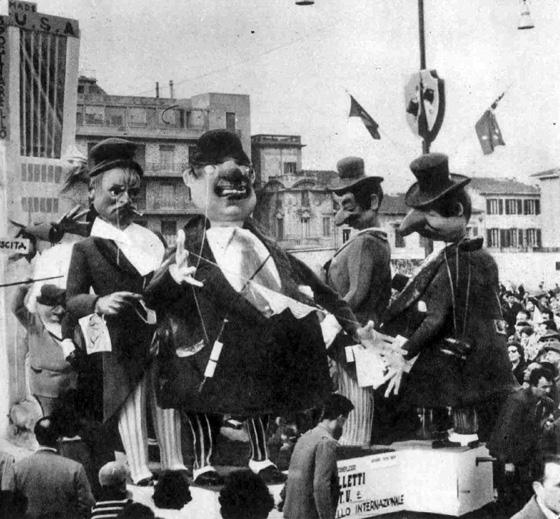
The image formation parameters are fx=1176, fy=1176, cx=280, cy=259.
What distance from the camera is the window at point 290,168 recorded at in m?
6.14

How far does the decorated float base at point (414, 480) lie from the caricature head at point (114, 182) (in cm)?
167

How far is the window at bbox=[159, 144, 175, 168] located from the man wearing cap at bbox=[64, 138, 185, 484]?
0.13 metres

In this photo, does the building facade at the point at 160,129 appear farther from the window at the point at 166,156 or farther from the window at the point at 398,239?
the window at the point at 398,239

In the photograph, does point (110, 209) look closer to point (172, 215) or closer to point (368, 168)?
point (172, 215)

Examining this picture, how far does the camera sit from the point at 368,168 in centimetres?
624

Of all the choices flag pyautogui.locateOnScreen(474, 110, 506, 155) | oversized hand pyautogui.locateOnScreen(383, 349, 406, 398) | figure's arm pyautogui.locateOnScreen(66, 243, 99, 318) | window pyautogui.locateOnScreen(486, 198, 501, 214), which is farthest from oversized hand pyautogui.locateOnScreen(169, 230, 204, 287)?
flag pyautogui.locateOnScreen(474, 110, 506, 155)

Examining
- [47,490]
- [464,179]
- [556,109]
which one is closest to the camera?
[47,490]

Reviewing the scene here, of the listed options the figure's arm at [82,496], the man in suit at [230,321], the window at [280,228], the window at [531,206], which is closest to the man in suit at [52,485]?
the figure's arm at [82,496]

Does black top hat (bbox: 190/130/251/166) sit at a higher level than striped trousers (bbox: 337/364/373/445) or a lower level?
higher

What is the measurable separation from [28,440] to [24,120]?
1.60 meters

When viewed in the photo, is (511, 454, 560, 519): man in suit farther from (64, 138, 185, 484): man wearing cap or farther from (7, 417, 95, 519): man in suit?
(7, 417, 95, 519): man in suit

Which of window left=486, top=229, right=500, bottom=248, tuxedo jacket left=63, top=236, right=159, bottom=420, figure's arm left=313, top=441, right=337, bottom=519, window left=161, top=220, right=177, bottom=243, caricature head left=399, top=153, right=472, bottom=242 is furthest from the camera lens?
window left=486, top=229, right=500, bottom=248

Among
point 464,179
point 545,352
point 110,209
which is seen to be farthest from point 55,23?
point 545,352

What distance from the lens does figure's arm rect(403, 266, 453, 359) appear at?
239 inches
